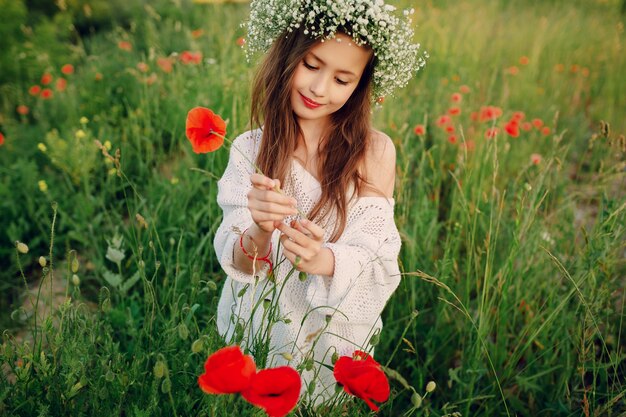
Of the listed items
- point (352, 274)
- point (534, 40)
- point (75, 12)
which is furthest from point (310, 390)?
point (75, 12)

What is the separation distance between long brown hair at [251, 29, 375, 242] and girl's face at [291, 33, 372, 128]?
35 millimetres

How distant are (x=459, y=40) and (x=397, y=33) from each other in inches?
120

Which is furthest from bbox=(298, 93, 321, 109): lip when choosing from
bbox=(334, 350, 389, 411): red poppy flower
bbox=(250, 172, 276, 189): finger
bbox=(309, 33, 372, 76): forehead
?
bbox=(334, 350, 389, 411): red poppy flower

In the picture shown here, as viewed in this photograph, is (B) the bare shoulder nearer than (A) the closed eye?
No

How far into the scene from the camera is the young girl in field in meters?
1.45

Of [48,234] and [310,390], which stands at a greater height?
[310,390]

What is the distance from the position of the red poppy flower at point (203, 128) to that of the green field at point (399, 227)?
282mm

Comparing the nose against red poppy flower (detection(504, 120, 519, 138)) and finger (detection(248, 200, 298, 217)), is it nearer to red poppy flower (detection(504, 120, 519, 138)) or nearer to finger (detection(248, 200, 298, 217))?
finger (detection(248, 200, 298, 217))

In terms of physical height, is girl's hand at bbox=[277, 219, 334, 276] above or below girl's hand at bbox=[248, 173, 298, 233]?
below

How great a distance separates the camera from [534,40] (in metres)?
4.81

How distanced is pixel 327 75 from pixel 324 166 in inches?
11.3

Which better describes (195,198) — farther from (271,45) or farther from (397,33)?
(397,33)

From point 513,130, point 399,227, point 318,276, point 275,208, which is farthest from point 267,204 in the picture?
point 513,130

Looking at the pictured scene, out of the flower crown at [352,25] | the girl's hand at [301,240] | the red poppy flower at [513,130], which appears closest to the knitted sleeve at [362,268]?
the girl's hand at [301,240]
